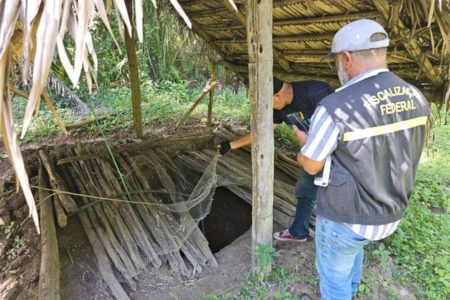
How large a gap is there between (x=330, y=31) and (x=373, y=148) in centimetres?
177

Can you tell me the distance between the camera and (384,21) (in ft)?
8.18

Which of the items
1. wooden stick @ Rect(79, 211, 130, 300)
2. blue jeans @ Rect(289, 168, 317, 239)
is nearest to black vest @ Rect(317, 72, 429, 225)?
blue jeans @ Rect(289, 168, 317, 239)

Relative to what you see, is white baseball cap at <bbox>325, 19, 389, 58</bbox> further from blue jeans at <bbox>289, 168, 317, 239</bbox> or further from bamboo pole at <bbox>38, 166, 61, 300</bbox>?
bamboo pole at <bbox>38, 166, 61, 300</bbox>

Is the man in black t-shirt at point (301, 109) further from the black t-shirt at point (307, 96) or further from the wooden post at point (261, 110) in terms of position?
the wooden post at point (261, 110)

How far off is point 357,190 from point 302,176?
879 millimetres

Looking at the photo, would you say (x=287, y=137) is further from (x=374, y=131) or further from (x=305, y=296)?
(x=374, y=131)

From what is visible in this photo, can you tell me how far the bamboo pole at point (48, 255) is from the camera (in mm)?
2326

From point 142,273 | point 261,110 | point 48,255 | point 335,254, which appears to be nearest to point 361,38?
point 261,110

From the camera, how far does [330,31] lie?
3059 mm

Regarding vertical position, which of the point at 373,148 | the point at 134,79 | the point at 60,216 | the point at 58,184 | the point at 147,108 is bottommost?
the point at 60,216

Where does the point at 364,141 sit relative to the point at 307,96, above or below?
below

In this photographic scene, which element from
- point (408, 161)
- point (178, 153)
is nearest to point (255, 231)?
point (408, 161)

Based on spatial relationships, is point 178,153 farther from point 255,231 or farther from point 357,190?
point 357,190

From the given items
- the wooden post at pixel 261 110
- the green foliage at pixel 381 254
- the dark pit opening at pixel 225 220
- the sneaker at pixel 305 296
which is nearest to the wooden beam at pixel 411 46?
the wooden post at pixel 261 110
